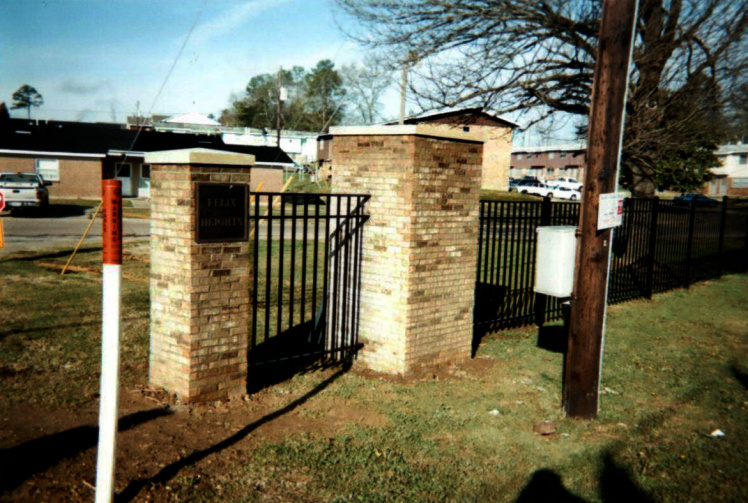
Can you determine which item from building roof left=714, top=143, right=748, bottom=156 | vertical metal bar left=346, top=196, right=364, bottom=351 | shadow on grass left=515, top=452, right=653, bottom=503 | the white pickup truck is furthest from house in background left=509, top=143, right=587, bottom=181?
shadow on grass left=515, top=452, right=653, bottom=503

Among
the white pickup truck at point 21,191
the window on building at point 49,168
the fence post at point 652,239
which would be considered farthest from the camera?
the window on building at point 49,168

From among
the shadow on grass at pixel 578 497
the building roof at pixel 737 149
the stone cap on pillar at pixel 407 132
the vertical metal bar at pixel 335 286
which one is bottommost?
the shadow on grass at pixel 578 497

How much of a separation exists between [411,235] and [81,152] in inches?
1311

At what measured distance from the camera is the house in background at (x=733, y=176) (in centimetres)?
6612

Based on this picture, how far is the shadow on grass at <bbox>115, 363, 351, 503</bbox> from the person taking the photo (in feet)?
12.5

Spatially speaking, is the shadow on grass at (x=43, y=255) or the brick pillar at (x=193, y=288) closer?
the brick pillar at (x=193, y=288)

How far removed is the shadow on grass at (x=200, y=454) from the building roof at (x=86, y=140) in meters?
27.7

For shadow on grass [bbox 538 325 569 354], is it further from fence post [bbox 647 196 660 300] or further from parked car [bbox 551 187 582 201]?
parked car [bbox 551 187 582 201]

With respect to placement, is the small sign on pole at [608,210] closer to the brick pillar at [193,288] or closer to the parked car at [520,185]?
the brick pillar at [193,288]

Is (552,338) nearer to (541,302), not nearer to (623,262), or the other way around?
(541,302)

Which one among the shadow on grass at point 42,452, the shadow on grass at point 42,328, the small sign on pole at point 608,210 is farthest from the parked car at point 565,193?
the shadow on grass at point 42,452

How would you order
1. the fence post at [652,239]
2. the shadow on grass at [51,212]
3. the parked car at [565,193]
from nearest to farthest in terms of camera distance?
the fence post at [652,239] < the shadow on grass at [51,212] < the parked car at [565,193]

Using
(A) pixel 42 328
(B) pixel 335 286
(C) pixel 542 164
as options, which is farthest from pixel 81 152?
(C) pixel 542 164

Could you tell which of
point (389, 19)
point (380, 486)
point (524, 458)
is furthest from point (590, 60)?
point (380, 486)
